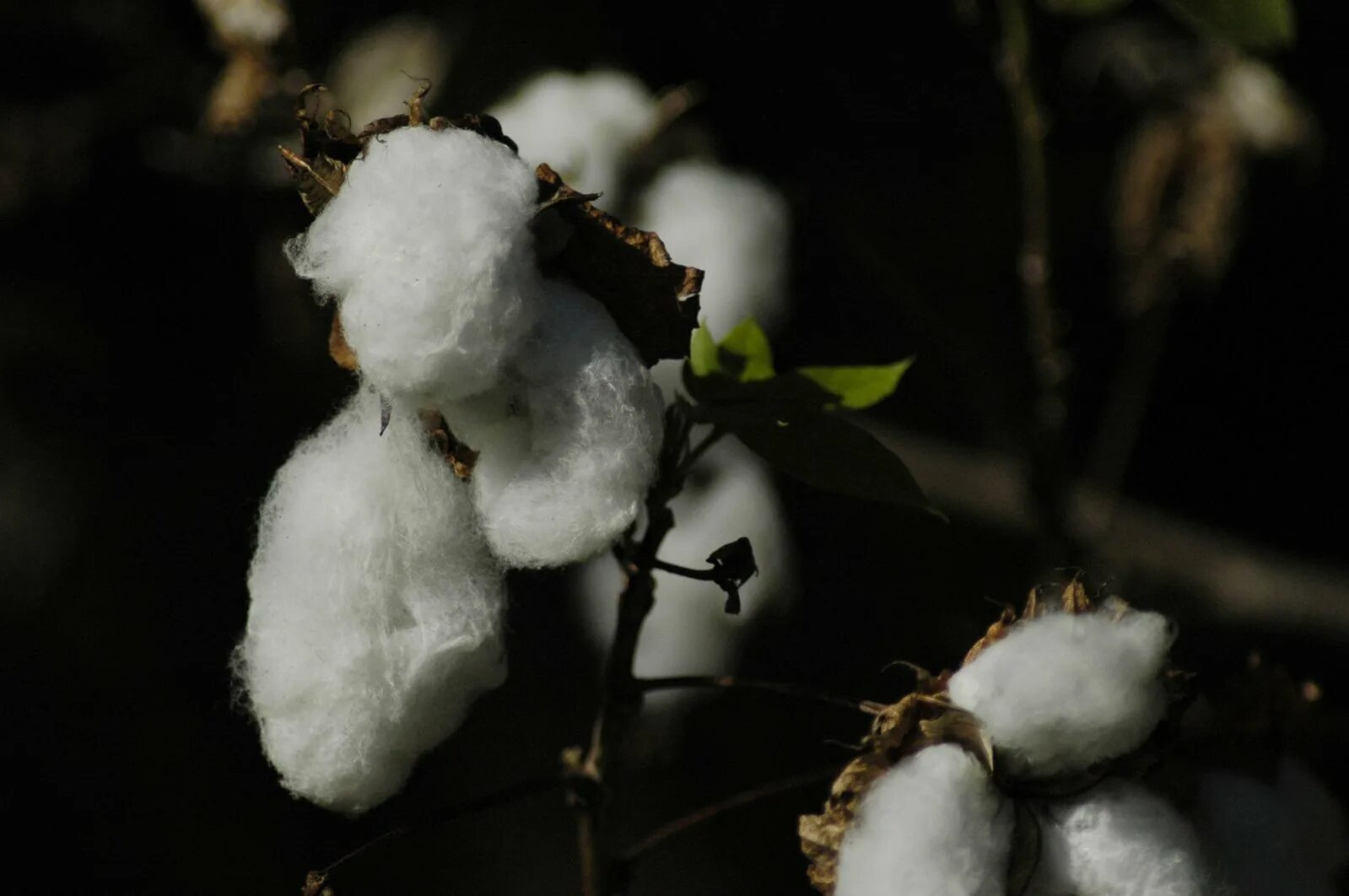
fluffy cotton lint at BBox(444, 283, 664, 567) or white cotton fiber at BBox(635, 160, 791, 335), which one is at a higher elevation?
fluffy cotton lint at BBox(444, 283, 664, 567)

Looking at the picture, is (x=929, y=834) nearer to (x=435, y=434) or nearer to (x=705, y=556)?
(x=435, y=434)

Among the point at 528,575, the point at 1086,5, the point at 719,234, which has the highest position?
the point at 1086,5

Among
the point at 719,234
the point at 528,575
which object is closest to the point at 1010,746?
the point at 719,234

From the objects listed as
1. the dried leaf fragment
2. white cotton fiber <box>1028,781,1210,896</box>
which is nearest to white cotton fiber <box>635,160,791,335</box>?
the dried leaf fragment

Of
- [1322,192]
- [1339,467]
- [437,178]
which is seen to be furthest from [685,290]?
[1339,467]

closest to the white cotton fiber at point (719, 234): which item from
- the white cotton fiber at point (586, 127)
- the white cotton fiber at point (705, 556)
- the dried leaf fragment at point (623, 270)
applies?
the white cotton fiber at point (586, 127)

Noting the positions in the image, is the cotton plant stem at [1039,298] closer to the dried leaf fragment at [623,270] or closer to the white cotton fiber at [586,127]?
the white cotton fiber at [586,127]

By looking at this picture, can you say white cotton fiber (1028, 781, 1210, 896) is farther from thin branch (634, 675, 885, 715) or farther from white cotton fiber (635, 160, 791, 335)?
white cotton fiber (635, 160, 791, 335)
